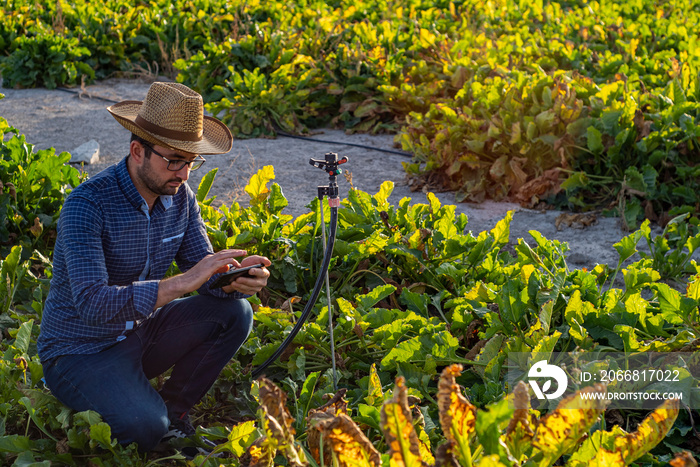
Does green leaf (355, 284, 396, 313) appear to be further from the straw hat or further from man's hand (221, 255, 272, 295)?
the straw hat

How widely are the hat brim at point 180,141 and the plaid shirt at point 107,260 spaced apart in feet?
0.61

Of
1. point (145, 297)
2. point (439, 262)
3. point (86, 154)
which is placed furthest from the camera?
point (86, 154)

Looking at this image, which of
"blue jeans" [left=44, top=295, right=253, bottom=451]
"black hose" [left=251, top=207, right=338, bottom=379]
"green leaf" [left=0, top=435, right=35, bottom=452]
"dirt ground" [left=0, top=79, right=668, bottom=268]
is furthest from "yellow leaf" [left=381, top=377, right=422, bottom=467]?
"dirt ground" [left=0, top=79, right=668, bottom=268]

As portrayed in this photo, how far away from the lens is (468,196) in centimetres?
629

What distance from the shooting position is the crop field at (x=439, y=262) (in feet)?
7.63

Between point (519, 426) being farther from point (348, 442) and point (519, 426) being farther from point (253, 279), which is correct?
point (253, 279)

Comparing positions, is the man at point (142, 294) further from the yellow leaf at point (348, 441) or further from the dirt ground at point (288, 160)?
the dirt ground at point (288, 160)

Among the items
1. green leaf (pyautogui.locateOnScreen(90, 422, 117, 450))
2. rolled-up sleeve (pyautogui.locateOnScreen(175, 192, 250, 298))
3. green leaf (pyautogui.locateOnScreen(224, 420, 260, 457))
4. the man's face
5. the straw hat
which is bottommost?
green leaf (pyautogui.locateOnScreen(90, 422, 117, 450))

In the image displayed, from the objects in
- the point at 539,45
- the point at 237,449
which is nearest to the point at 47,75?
the point at 539,45

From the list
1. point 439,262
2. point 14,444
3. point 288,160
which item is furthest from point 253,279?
point 288,160

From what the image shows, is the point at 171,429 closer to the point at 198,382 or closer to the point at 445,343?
the point at 198,382

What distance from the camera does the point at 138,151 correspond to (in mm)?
3049

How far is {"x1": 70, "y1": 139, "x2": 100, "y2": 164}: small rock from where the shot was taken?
282 inches

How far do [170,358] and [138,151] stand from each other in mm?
A: 947
